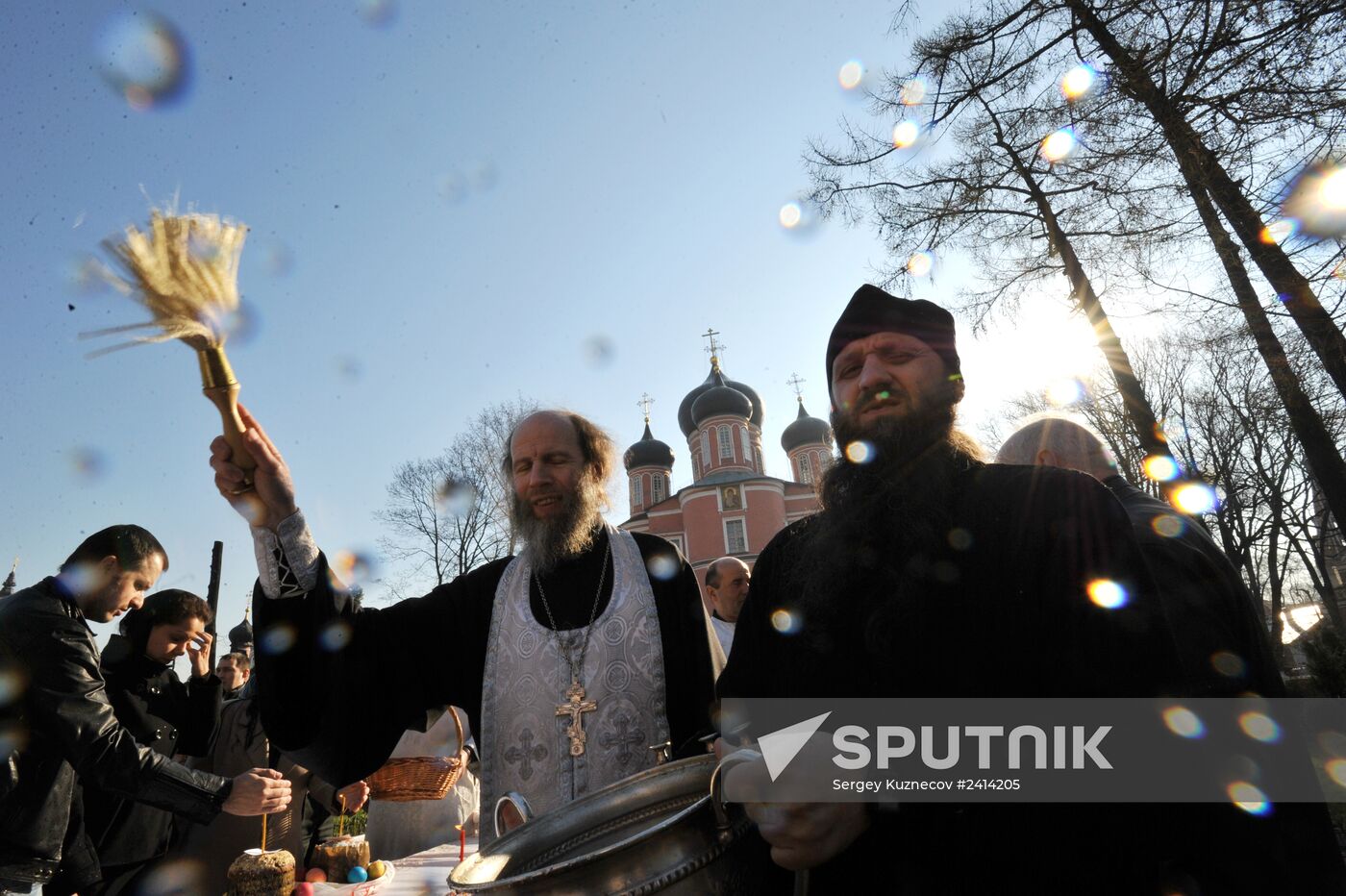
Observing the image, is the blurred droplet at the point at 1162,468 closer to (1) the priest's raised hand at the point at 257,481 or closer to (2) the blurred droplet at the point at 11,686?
(1) the priest's raised hand at the point at 257,481

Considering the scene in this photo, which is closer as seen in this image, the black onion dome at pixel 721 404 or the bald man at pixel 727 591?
the bald man at pixel 727 591

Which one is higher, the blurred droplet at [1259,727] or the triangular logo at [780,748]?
the blurred droplet at [1259,727]

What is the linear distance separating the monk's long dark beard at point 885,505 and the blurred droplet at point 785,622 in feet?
0.29

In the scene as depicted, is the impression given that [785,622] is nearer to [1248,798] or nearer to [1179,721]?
[1179,721]

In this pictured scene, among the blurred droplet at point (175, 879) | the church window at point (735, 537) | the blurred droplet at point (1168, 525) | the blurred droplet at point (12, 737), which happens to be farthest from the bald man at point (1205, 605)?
the church window at point (735, 537)

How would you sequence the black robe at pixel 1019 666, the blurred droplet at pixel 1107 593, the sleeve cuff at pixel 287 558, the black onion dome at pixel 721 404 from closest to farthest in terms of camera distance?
the black robe at pixel 1019 666 < the blurred droplet at pixel 1107 593 < the sleeve cuff at pixel 287 558 < the black onion dome at pixel 721 404

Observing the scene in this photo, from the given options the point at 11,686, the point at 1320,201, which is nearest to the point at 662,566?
the point at 11,686

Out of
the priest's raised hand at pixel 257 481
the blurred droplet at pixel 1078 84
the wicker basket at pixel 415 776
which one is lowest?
the wicker basket at pixel 415 776

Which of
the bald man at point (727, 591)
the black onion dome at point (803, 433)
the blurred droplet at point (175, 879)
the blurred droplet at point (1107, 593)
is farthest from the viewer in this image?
the black onion dome at point (803, 433)

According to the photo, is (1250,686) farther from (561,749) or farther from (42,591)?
(42,591)

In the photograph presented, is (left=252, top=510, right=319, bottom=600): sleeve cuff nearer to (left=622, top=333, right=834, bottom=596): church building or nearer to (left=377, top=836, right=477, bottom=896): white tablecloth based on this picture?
(left=377, top=836, right=477, bottom=896): white tablecloth

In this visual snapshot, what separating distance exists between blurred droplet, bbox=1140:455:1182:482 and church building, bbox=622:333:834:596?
28.7 meters

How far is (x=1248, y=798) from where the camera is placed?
4.81 ft

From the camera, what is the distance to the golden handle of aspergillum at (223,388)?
5.45 feet
